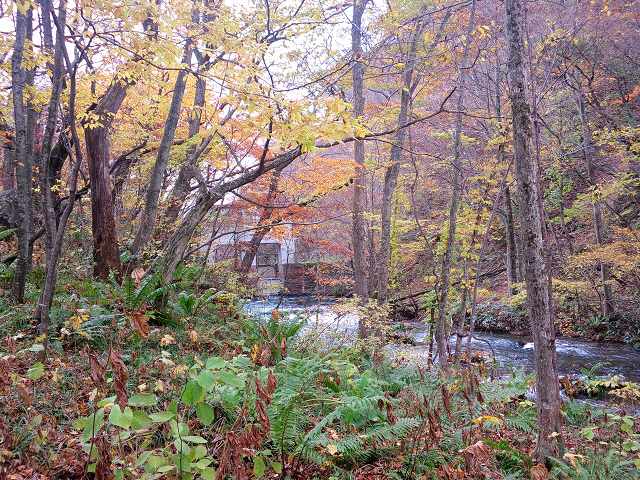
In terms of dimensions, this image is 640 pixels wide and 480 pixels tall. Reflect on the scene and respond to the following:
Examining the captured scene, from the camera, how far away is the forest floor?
204cm

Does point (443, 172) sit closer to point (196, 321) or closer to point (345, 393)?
point (196, 321)

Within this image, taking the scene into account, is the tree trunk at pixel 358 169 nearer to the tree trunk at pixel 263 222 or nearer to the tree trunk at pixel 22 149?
the tree trunk at pixel 263 222

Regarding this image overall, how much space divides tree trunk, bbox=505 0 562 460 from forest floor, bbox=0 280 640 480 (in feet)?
1.16

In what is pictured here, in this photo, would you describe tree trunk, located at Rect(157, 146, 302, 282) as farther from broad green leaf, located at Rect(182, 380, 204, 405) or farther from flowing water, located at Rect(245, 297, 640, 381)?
broad green leaf, located at Rect(182, 380, 204, 405)

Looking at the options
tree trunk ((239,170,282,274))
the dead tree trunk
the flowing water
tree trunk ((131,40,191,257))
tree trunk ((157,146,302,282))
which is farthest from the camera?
tree trunk ((239,170,282,274))

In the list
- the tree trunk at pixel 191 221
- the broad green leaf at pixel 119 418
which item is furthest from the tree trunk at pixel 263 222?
the broad green leaf at pixel 119 418

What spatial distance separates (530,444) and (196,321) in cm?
407

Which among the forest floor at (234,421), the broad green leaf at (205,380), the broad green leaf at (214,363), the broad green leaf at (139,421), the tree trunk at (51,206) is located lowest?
the forest floor at (234,421)

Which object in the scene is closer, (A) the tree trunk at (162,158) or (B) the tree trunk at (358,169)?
(A) the tree trunk at (162,158)

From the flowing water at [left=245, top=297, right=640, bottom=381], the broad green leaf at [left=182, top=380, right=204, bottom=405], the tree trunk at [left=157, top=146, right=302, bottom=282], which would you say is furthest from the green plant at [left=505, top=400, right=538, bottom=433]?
the tree trunk at [left=157, top=146, right=302, bottom=282]

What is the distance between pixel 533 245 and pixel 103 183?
5998mm

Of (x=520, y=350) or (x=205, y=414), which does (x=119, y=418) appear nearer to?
(x=205, y=414)

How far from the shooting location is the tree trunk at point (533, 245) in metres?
3.18

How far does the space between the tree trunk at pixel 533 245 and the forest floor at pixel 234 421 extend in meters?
0.35
